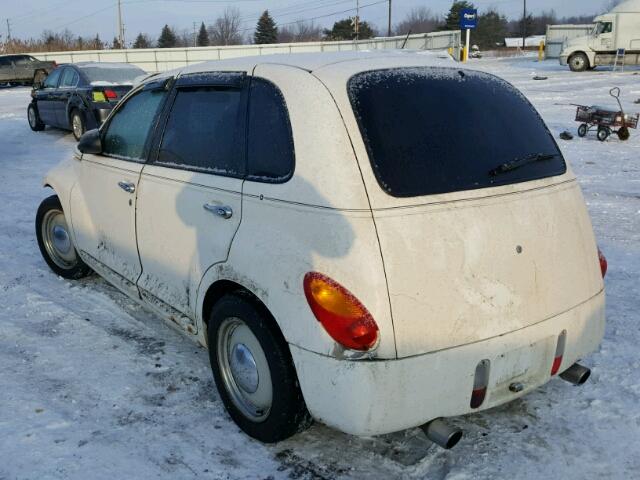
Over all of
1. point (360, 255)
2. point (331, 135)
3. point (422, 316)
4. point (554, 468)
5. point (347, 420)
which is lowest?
point (554, 468)

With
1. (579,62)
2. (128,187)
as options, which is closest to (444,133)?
(128,187)

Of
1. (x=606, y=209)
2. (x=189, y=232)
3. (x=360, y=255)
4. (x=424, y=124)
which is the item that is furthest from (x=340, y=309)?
(x=606, y=209)

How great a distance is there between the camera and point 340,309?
7.83 feet

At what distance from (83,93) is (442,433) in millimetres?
12048

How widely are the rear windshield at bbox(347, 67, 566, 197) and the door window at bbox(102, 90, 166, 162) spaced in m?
1.60

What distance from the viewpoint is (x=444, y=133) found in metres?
2.77

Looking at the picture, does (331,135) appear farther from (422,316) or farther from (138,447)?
(138,447)

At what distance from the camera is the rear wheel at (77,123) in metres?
12.7

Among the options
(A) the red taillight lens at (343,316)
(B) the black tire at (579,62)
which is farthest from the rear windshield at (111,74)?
(B) the black tire at (579,62)

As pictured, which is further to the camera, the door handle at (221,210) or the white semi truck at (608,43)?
the white semi truck at (608,43)

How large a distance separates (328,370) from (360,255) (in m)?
0.48

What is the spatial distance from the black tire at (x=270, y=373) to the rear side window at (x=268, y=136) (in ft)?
1.97

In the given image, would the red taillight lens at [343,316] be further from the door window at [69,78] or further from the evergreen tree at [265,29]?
the evergreen tree at [265,29]

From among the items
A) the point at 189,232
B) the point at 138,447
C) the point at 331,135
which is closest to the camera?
the point at 331,135
